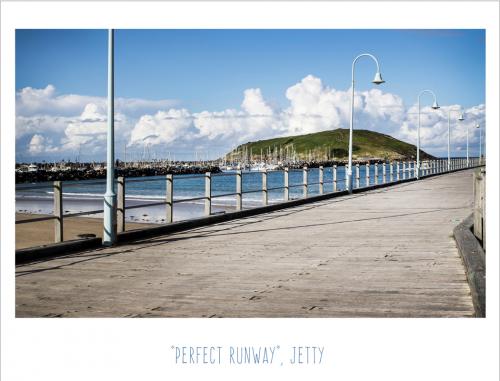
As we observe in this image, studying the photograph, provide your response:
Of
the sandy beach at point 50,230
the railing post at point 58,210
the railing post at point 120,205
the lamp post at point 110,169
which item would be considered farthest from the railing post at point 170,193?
the sandy beach at point 50,230

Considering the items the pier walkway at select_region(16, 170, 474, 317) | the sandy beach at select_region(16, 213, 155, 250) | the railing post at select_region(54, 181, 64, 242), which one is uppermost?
the railing post at select_region(54, 181, 64, 242)

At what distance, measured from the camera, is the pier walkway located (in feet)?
22.0

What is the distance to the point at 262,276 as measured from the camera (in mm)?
8570

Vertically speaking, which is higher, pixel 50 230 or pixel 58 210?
pixel 58 210

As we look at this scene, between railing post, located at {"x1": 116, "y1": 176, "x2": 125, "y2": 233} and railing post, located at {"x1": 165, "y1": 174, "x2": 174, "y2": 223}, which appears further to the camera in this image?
railing post, located at {"x1": 165, "y1": 174, "x2": 174, "y2": 223}

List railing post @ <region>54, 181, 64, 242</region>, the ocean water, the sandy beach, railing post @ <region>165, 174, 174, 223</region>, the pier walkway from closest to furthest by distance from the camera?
the pier walkway
railing post @ <region>54, 181, 64, 242</region>
railing post @ <region>165, 174, 174, 223</region>
the ocean water
the sandy beach

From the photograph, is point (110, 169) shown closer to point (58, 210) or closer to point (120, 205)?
point (120, 205)

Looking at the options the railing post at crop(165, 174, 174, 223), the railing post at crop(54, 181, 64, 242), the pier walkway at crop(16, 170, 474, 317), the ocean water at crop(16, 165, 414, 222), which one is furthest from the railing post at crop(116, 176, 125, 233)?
the railing post at crop(54, 181, 64, 242)

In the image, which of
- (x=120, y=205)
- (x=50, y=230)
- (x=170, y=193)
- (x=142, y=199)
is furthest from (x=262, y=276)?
(x=142, y=199)

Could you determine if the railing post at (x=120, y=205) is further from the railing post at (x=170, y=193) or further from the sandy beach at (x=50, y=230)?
the sandy beach at (x=50, y=230)

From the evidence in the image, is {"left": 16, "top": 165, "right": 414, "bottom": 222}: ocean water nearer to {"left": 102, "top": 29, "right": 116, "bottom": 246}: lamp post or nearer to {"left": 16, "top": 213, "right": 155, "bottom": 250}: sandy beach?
{"left": 102, "top": 29, "right": 116, "bottom": 246}: lamp post

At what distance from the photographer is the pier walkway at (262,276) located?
6719 millimetres
